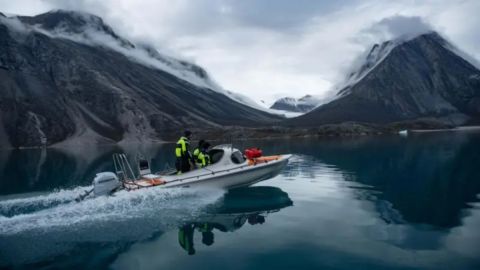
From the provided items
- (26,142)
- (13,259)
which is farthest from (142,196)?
(26,142)

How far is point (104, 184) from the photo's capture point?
22656 millimetres

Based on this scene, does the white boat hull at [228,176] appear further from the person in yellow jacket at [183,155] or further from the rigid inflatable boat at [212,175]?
the person in yellow jacket at [183,155]

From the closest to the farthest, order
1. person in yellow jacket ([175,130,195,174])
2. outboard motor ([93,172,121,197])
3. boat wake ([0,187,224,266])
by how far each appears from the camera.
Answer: boat wake ([0,187,224,266]) → outboard motor ([93,172,121,197]) → person in yellow jacket ([175,130,195,174])

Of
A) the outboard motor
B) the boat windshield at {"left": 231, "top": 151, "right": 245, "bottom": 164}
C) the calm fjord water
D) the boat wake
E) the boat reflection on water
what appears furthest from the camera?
the boat windshield at {"left": 231, "top": 151, "right": 245, "bottom": 164}

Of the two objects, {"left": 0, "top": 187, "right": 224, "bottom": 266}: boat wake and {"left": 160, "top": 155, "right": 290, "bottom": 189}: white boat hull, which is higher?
{"left": 160, "top": 155, "right": 290, "bottom": 189}: white boat hull

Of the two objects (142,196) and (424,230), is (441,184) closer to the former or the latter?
(424,230)

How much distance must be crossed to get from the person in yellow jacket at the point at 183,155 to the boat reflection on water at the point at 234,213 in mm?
2969

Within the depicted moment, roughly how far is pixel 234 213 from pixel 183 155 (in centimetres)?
583

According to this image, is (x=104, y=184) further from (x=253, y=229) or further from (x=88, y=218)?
(x=253, y=229)

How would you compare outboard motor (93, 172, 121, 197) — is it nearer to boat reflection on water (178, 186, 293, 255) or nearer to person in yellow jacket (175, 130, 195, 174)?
person in yellow jacket (175, 130, 195, 174)

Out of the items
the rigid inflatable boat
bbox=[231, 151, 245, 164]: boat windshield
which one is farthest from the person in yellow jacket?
bbox=[231, 151, 245, 164]: boat windshield

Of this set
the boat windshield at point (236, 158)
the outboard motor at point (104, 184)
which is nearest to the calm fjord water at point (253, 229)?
the outboard motor at point (104, 184)

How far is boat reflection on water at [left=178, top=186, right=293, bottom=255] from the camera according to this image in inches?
671

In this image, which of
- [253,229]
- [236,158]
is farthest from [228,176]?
[253,229]
